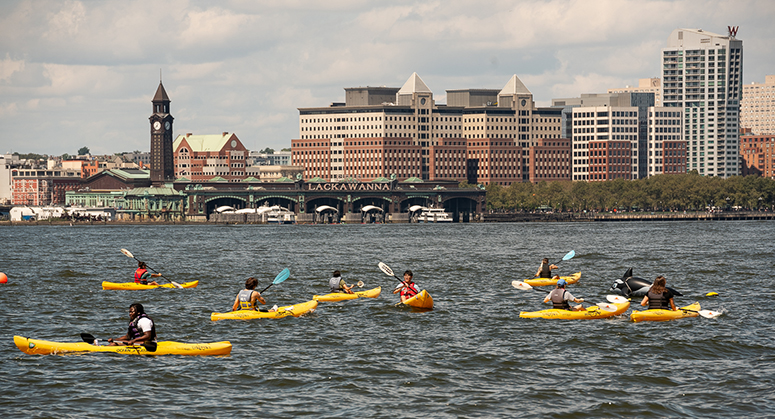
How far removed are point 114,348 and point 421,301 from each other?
15.8 metres

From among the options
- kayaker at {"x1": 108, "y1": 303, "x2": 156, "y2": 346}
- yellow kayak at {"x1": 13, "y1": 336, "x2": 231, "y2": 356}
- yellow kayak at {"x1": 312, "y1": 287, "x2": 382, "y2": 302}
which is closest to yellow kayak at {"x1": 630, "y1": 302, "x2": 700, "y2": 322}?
yellow kayak at {"x1": 312, "y1": 287, "x2": 382, "y2": 302}

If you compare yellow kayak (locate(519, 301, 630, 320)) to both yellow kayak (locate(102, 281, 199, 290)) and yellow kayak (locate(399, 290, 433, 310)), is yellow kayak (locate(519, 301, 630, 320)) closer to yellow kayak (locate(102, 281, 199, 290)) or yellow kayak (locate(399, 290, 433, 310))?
yellow kayak (locate(399, 290, 433, 310))

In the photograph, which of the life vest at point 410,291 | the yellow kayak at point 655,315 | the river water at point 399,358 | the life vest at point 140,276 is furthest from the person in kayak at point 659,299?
the life vest at point 140,276

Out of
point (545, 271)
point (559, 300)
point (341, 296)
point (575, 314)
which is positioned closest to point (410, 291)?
point (341, 296)

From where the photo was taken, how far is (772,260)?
77.0m

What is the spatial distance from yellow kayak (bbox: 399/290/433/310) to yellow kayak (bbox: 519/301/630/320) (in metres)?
4.70

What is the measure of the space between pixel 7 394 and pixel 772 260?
214 feet

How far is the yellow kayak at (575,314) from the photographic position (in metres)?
39.6

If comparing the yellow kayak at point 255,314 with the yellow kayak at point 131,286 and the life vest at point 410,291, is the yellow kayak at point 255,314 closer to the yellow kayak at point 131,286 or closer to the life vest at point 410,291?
the life vest at point 410,291

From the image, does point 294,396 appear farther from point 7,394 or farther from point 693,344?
point 693,344

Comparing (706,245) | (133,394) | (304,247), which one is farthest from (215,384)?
(706,245)

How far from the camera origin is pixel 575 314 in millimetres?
39625

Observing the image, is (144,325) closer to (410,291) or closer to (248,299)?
(248,299)

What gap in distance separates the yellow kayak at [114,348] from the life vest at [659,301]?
18.1 m
